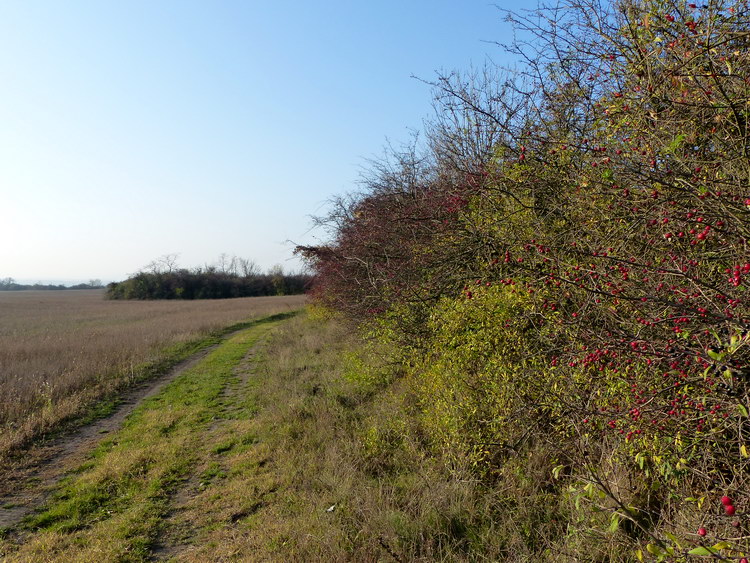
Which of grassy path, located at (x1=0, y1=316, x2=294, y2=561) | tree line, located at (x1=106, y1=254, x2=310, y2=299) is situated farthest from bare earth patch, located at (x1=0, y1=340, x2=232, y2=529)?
tree line, located at (x1=106, y1=254, x2=310, y2=299)

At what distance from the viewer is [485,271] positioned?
19.8ft

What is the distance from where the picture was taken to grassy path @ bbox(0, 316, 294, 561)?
193 inches

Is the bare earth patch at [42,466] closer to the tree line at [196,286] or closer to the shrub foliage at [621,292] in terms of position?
the shrub foliage at [621,292]

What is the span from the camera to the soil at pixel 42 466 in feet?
19.8

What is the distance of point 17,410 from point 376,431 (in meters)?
7.94

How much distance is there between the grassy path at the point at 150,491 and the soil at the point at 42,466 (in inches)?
8.8

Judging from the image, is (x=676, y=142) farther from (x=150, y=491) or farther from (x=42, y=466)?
(x=42, y=466)

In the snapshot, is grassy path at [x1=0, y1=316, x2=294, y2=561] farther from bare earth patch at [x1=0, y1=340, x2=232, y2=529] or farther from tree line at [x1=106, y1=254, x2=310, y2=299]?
tree line at [x1=106, y1=254, x2=310, y2=299]

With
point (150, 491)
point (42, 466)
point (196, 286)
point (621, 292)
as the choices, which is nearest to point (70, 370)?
point (42, 466)

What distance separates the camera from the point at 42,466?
24.2 feet

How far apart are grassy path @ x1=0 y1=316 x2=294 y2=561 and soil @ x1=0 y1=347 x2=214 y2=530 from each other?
222 mm

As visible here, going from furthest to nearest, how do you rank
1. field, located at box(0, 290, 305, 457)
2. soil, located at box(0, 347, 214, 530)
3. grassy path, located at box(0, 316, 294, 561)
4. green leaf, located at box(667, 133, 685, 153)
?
field, located at box(0, 290, 305, 457)
soil, located at box(0, 347, 214, 530)
grassy path, located at box(0, 316, 294, 561)
green leaf, located at box(667, 133, 685, 153)

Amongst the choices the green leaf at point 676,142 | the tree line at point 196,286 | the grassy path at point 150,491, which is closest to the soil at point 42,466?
the grassy path at point 150,491

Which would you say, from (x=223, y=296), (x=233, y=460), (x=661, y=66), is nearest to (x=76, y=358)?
(x=233, y=460)
